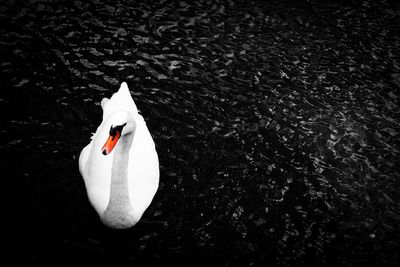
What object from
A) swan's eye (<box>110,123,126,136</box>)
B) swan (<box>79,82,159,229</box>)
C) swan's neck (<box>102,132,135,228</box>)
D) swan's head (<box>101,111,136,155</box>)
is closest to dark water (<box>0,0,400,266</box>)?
swan (<box>79,82,159,229</box>)

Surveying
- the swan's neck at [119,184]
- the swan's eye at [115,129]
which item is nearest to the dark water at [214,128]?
the swan's neck at [119,184]

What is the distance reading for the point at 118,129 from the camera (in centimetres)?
539

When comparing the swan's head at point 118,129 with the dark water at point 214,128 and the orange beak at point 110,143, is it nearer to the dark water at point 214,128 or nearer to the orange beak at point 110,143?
the orange beak at point 110,143

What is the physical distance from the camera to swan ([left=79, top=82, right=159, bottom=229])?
5867 millimetres

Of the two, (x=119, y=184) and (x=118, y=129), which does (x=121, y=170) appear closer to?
(x=119, y=184)

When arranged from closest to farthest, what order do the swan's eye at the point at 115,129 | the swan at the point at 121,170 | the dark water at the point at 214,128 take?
1. the swan's eye at the point at 115,129
2. the swan at the point at 121,170
3. the dark water at the point at 214,128

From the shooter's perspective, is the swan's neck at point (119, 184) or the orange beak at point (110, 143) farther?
the swan's neck at point (119, 184)

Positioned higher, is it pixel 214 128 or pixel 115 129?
pixel 115 129

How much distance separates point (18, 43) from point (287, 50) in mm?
6828

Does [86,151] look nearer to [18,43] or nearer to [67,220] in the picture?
[67,220]

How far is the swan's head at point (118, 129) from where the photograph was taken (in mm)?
5239

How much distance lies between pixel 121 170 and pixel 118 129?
0.79 m

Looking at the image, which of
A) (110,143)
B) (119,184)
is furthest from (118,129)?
(119,184)

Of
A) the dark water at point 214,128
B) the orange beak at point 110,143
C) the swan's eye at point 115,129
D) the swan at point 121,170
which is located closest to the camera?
the orange beak at point 110,143
